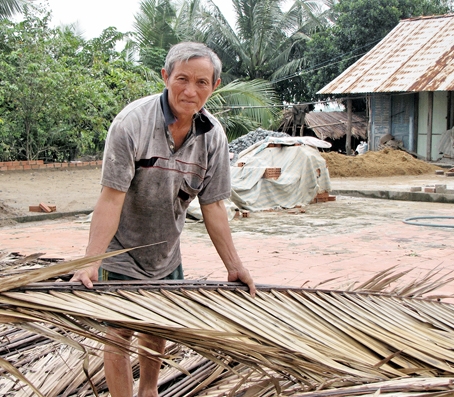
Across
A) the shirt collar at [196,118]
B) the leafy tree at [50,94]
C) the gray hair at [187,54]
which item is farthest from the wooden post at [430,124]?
the gray hair at [187,54]

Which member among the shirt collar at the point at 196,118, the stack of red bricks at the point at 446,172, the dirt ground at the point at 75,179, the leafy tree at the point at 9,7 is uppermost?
the leafy tree at the point at 9,7

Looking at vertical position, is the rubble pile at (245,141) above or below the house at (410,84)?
below

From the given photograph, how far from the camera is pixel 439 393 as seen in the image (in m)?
1.91

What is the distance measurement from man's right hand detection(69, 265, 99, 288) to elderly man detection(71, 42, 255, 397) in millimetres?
234

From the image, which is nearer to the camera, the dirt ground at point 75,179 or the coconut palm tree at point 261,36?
the dirt ground at point 75,179

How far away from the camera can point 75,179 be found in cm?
1382

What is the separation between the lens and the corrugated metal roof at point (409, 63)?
764 inches

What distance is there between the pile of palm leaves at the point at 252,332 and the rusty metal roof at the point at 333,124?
74.6 feet

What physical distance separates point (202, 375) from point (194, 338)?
99 cm

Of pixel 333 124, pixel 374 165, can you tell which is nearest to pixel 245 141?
pixel 374 165

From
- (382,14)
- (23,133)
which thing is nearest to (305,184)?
(23,133)

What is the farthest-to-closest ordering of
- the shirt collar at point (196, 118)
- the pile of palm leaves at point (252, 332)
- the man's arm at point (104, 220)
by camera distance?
the shirt collar at point (196, 118)
the man's arm at point (104, 220)
the pile of palm leaves at point (252, 332)

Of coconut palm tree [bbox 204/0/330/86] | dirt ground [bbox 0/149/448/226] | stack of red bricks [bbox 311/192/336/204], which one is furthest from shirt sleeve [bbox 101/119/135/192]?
coconut palm tree [bbox 204/0/330/86]

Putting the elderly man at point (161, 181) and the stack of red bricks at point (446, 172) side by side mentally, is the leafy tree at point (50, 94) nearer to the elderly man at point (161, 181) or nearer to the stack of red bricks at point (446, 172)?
the stack of red bricks at point (446, 172)
